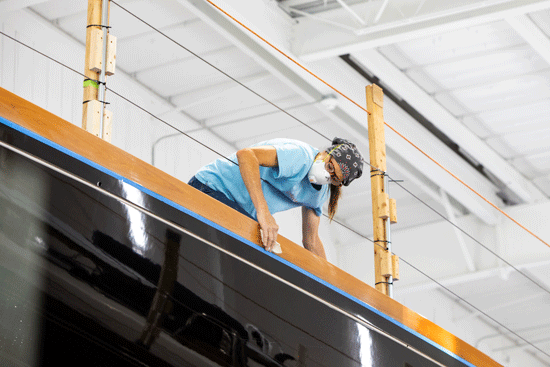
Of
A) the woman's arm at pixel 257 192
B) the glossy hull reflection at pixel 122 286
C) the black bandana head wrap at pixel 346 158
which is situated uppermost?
the black bandana head wrap at pixel 346 158

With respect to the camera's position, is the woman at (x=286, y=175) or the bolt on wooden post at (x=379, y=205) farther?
the bolt on wooden post at (x=379, y=205)

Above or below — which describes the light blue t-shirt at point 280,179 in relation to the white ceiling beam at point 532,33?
below

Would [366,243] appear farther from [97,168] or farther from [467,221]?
[97,168]

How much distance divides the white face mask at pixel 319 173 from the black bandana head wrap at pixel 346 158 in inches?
2.3

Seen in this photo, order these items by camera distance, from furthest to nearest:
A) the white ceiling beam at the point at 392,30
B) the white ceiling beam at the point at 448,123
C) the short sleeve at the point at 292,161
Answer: the white ceiling beam at the point at 448,123 → the white ceiling beam at the point at 392,30 → the short sleeve at the point at 292,161

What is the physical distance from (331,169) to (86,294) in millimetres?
1200

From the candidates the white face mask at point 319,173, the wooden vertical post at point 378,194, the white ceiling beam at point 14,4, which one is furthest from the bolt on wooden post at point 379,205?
the white ceiling beam at point 14,4

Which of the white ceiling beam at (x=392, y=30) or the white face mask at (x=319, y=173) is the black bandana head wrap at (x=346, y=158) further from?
the white ceiling beam at (x=392, y=30)

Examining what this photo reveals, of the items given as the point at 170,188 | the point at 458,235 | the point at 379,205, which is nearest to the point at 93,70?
the point at 170,188

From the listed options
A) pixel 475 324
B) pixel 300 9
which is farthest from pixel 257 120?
pixel 475 324

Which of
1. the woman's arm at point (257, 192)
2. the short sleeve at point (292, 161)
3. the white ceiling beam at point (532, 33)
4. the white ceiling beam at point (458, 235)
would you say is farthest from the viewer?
the white ceiling beam at point (458, 235)

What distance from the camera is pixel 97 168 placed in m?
2.23

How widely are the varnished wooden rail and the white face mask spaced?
1.04 ft

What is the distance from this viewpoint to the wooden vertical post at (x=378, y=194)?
359 cm
